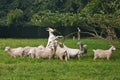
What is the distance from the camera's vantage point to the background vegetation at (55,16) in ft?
55.2

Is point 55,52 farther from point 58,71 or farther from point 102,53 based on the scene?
point 58,71

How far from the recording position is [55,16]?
17.9 metres

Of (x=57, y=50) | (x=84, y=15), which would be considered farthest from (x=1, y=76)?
(x=84, y=15)

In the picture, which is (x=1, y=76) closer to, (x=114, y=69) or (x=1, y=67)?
(x=1, y=67)

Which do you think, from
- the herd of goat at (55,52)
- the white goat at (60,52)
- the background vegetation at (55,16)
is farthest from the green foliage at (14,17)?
the white goat at (60,52)

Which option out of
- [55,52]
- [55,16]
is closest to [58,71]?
[55,52]

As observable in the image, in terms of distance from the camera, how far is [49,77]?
463 inches

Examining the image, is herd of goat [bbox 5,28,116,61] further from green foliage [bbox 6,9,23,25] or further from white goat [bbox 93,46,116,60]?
green foliage [bbox 6,9,23,25]

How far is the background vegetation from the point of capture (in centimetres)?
1683

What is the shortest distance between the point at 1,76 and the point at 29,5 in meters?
45.7

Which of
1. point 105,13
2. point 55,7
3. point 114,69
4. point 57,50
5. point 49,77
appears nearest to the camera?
point 49,77

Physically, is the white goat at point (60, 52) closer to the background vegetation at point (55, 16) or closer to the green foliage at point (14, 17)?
the background vegetation at point (55, 16)

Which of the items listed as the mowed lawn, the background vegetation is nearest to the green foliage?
the background vegetation

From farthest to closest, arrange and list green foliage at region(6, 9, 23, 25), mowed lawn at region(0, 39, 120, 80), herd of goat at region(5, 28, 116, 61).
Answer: green foliage at region(6, 9, 23, 25) < herd of goat at region(5, 28, 116, 61) < mowed lawn at region(0, 39, 120, 80)
